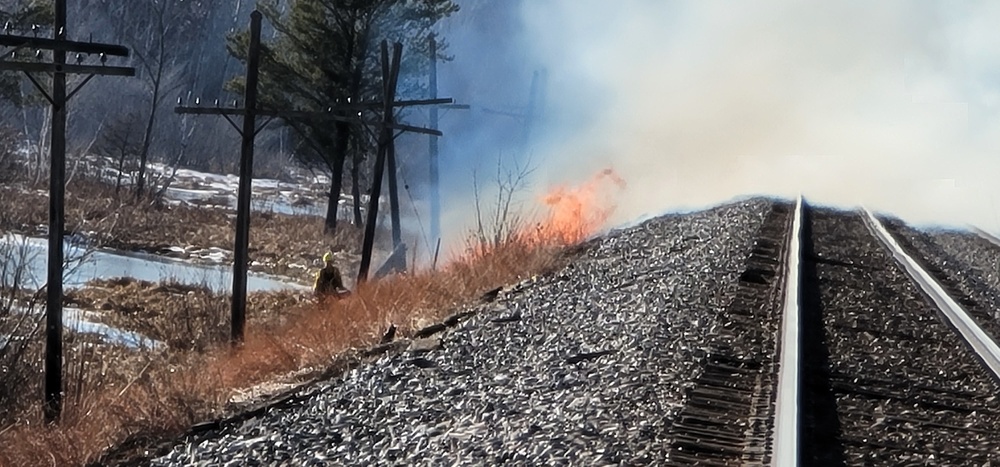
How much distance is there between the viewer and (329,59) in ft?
129

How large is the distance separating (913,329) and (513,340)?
143 inches

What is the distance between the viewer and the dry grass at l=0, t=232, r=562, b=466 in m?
8.83

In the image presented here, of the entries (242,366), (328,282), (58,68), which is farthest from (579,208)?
(242,366)

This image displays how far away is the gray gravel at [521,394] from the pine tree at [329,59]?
2774 centimetres

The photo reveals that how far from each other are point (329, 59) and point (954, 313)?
3009cm

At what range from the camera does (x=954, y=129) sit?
31.1 m

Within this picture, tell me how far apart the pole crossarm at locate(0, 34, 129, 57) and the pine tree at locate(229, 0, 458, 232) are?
25421 mm

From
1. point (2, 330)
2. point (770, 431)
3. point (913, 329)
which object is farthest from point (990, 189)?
point (770, 431)

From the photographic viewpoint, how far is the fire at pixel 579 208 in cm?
1914

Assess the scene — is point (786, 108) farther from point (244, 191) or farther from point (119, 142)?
point (119, 142)

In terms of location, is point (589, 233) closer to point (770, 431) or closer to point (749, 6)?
point (770, 431)

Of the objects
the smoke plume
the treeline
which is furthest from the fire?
the treeline

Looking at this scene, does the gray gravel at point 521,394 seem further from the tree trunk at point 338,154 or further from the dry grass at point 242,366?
the tree trunk at point 338,154

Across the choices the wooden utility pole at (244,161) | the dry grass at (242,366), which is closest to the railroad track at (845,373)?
the dry grass at (242,366)
